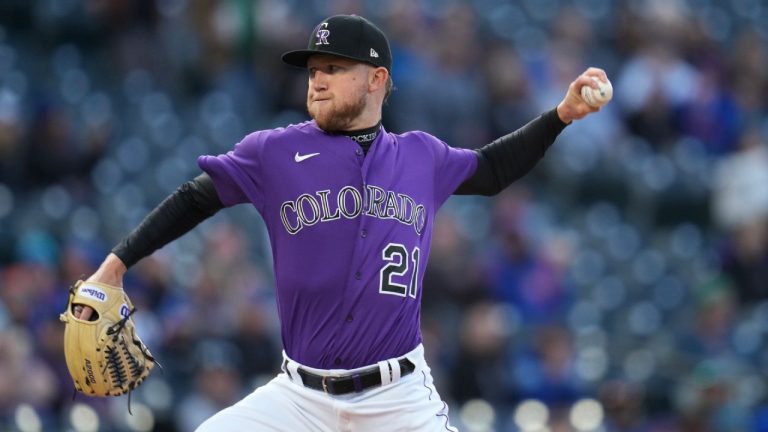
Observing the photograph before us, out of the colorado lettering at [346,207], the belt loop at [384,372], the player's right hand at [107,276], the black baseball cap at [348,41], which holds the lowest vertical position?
the belt loop at [384,372]

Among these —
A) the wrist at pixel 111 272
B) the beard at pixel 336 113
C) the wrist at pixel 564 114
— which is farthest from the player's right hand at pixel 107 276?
the wrist at pixel 564 114

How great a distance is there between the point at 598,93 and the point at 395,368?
1346 millimetres

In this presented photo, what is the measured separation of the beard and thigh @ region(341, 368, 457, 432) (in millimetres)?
1050

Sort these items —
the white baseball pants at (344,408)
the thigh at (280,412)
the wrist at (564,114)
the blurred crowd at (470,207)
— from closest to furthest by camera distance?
the thigh at (280,412) < the white baseball pants at (344,408) < the wrist at (564,114) < the blurred crowd at (470,207)

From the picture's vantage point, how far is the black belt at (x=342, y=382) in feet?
17.8

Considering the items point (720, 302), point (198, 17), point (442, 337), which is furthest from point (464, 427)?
point (198, 17)

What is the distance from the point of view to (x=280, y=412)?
538 centimetres

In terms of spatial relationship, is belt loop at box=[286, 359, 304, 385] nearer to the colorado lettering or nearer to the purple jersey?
the purple jersey

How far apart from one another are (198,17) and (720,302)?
17.0 ft

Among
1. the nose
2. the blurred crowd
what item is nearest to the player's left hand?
the nose

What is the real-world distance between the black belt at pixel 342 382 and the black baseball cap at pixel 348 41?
4.08 feet

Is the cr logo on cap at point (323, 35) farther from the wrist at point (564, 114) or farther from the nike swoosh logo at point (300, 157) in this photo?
the wrist at point (564, 114)

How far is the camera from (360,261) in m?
5.47

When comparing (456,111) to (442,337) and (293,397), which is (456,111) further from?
(293,397)
